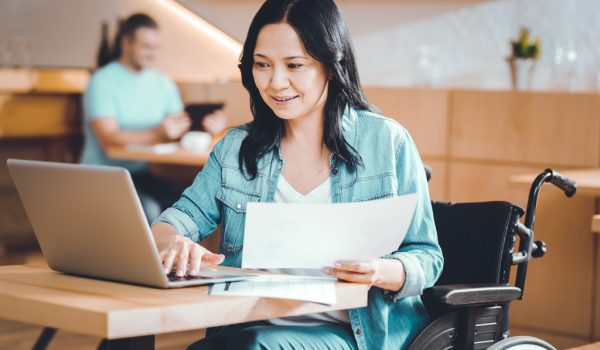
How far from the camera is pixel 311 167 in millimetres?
2109

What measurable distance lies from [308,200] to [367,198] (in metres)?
0.12

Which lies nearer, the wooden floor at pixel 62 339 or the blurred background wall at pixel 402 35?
the wooden floor at pixel 62 339

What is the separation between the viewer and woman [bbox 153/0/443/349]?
195 centimetres

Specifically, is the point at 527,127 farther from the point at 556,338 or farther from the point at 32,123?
the point at 32,123

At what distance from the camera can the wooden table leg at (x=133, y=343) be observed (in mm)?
1613

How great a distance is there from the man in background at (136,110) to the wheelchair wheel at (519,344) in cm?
316

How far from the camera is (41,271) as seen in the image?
1.88m

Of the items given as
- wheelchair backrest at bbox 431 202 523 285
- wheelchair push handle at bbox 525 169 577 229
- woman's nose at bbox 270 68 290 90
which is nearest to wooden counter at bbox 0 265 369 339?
woman's nose at bbox 270 68 290 90

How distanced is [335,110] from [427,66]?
297 cm

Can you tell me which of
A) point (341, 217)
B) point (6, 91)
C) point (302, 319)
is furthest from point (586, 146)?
point (6, 91)

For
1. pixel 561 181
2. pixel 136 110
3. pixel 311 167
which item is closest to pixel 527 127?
pixel 561 181

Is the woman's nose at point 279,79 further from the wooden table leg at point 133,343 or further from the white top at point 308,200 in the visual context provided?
the wooden table leg at point 133,343

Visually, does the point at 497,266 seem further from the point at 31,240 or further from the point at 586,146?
the point at 31,240

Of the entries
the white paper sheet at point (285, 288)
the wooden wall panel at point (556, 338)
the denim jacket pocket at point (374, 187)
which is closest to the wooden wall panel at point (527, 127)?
the wooden wall panel at point (556, 338)
